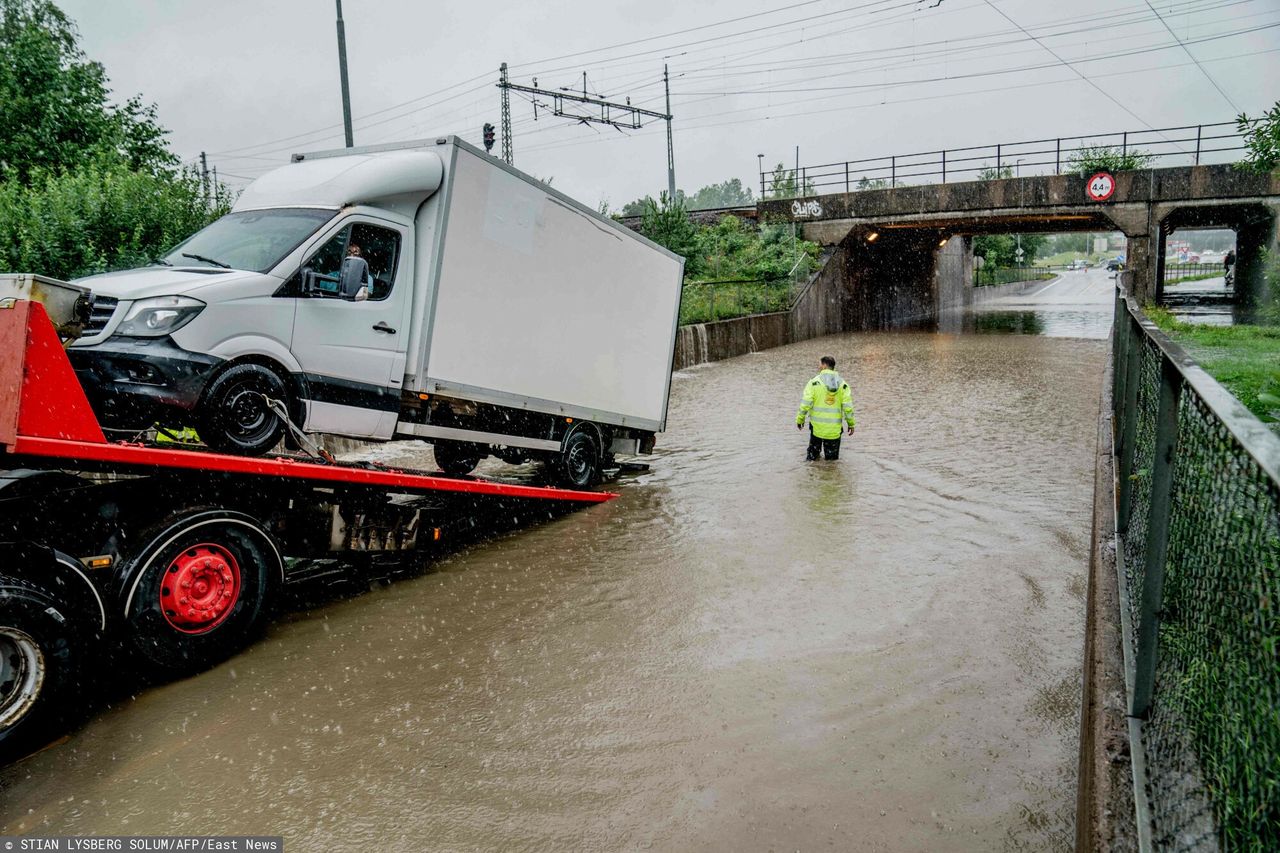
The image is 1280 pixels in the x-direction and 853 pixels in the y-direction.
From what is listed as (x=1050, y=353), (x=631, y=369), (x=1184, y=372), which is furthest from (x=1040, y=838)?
(x=1050, y=353)

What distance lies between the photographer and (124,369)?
5.94 m

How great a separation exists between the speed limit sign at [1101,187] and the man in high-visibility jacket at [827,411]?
21322 millimetres

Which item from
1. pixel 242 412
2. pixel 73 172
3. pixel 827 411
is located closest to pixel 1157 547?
pixel 242 412

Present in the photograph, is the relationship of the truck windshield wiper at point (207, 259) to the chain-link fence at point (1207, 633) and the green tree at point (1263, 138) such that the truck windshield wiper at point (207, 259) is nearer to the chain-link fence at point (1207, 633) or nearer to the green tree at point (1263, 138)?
the chain-link fence at point (1207, 633)

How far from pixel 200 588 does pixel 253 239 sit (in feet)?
9.74

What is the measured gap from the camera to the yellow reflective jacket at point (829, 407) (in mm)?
11578

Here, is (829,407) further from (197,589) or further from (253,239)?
(197,589)

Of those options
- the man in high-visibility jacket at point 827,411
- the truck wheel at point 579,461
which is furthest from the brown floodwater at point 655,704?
the man in high-visibility jacket at point 827,411

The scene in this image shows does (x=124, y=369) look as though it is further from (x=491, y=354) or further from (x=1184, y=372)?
(x=1184, y=372)

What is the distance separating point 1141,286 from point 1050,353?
19.1 ft

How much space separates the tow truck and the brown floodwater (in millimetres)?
290

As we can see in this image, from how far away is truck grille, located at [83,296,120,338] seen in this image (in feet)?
19.6

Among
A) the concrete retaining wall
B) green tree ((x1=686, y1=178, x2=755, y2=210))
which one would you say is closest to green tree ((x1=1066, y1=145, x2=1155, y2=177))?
the concrete retaining wall

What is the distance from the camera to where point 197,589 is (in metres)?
5.60
